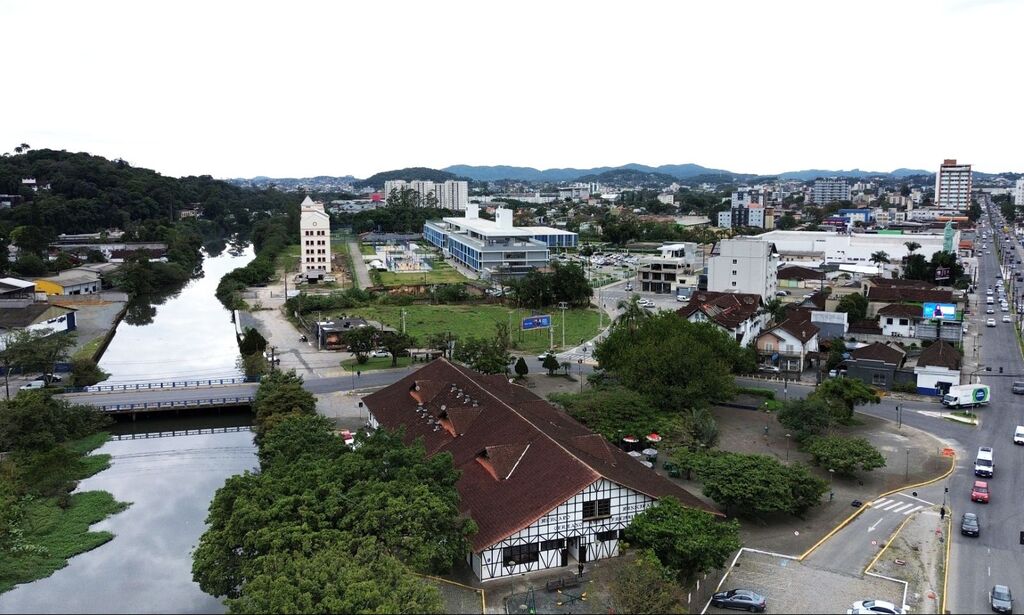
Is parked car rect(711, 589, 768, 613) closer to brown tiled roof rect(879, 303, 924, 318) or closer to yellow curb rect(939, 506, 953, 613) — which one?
yellow curb rect(939, 506, 953, 613)

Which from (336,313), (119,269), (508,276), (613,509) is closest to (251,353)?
(336,313)

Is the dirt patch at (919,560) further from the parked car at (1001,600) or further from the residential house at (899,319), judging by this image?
the residential house at (899,319)

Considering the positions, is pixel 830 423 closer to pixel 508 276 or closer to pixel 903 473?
pixel 903 473

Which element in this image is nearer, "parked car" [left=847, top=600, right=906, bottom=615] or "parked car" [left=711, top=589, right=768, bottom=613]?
"parked car" [left=847, top=600, right=906, bottom=615]

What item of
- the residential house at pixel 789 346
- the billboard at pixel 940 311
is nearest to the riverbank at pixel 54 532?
the residential house at pixel 789 346

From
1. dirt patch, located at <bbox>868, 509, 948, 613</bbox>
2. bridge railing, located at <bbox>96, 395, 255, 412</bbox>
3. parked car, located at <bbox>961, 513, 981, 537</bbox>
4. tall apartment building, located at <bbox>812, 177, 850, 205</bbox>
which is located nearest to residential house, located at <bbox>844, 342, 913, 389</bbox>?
parked car, located at <bbox>961, 513, 981, 537</bbox>

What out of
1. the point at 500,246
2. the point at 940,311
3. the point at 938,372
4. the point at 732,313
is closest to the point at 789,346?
the point at 732,313

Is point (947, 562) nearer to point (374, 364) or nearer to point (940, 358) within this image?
point (940, 358)
